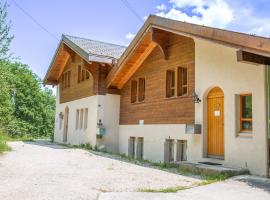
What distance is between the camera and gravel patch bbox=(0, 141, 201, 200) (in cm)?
672

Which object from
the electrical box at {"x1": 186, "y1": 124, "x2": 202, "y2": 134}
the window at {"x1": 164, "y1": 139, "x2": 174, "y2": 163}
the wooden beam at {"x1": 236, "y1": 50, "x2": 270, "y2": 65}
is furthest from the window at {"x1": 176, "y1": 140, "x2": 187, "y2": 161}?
the wooden beam at {"x1": 236, "y1": 50, "x2": 270, "y2": 65}

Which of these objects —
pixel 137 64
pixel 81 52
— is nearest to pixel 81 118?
pixel 81 52

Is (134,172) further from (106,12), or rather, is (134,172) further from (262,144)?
(106,12)

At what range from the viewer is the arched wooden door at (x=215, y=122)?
10.7 m

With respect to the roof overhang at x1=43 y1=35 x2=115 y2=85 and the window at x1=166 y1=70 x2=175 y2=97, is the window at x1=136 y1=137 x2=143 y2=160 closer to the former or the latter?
the window at x1=166 y1=70 x2=175 y2=97

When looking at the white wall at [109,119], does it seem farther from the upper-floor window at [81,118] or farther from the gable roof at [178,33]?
the upper-floor window at [81,118]

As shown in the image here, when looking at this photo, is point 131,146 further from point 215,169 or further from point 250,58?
point 250,58

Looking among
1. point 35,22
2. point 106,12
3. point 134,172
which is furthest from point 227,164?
point 35,22

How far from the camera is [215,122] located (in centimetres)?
1093

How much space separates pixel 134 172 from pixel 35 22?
11.4 metres

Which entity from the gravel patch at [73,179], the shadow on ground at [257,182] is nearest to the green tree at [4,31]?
the gravel patch at [73,179]

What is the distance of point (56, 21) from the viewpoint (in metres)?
13.4

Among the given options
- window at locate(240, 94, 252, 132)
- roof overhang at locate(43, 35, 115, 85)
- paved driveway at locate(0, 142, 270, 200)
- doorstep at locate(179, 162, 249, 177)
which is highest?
roof overhang at locate(43, 35, 115, 85)

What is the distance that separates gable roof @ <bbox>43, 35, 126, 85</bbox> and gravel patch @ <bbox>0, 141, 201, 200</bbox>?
20.2 ft
